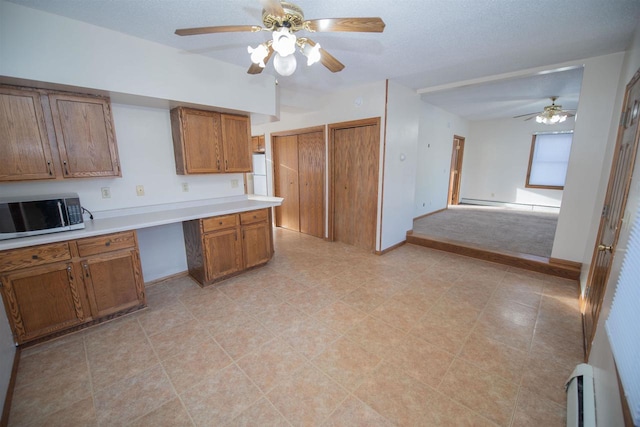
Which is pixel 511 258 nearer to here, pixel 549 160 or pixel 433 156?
pixel 433 156

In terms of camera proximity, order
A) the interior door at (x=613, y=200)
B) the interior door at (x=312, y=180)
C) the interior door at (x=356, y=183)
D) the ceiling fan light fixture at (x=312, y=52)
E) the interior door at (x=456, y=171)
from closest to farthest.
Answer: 1. the ceiling fan light fixture at (x=312, y=52)
2. the interior door at (x=613, y=200)
3. the interior door at (x=356, y=183)
4. the interior door at (x=312, y=180)
5. the interior door at (x=456, y=171)

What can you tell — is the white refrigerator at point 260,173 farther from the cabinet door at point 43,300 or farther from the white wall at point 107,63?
the cabinet door at point 43,300

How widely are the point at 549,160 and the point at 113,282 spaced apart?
8.99 meters

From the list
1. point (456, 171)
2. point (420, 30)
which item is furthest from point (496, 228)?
point (420, 30)

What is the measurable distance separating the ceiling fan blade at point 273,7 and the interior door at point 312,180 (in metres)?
2.94

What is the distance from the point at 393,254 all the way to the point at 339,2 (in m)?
3.18

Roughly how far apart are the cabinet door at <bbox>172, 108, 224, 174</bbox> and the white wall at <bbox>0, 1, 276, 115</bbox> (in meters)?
0.21

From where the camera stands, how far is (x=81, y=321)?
2.14 meters

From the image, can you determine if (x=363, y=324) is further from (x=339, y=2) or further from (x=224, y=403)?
(x=339, y=2)

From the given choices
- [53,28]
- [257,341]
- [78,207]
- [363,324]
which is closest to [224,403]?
[257,341]

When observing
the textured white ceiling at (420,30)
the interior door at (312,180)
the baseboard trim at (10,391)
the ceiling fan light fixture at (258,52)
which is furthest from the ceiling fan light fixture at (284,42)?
the interior door at (312,180)

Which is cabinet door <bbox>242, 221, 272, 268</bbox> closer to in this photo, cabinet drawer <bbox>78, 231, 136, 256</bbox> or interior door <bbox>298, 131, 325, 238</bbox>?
cabinet drawer <bbox>78, 231, 136, 256</bbox>

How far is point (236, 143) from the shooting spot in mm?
3141

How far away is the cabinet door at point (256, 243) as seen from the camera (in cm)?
316
